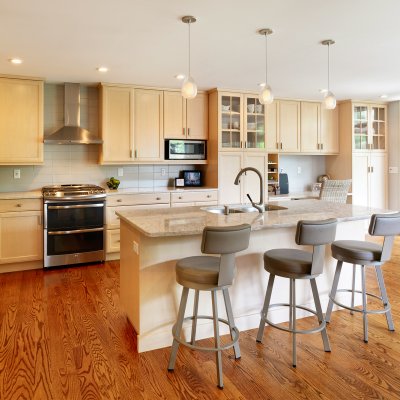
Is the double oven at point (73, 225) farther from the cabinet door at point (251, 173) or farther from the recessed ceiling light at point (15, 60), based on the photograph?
the cabinet door at point (251, 173)

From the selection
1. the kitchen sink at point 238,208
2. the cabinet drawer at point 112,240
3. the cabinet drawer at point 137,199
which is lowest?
the cabinet drawer at point 112,240

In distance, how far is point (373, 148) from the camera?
6.39 m

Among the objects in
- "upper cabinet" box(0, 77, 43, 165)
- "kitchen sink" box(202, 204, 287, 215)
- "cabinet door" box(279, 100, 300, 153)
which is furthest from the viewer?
"cabinet door" box(279, 100, 300, 153)

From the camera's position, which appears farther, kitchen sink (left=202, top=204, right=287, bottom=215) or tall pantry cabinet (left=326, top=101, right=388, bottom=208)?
tall pantry cabinet (left=326, top=101, right=388, bottom=208)

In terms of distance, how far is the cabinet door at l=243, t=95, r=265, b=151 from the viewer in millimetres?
5512

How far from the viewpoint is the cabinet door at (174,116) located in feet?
17.1

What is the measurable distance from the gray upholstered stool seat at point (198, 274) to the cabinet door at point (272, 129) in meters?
3.90

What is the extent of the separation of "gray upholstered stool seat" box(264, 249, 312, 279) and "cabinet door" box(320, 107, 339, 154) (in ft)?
13.8

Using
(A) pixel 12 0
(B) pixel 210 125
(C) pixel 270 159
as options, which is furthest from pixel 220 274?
(C) pixel 270 159

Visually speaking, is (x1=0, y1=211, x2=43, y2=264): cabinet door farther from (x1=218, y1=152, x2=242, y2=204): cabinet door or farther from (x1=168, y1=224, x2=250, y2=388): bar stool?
(x1=168, y1=224, x2=250, y2=388): bar stool

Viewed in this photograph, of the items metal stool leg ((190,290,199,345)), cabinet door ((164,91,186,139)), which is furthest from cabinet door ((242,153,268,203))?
metal stool leg ((190,290,199,345))

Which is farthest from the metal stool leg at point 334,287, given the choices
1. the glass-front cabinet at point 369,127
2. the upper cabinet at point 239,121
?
the glass-front cabinet at point 369,127

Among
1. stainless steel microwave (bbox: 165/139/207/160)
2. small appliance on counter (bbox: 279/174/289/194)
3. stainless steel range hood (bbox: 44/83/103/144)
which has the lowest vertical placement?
small appliance on counter (bbox: 279/174/289/194)

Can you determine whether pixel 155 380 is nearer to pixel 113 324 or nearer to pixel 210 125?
pixel 113 324
